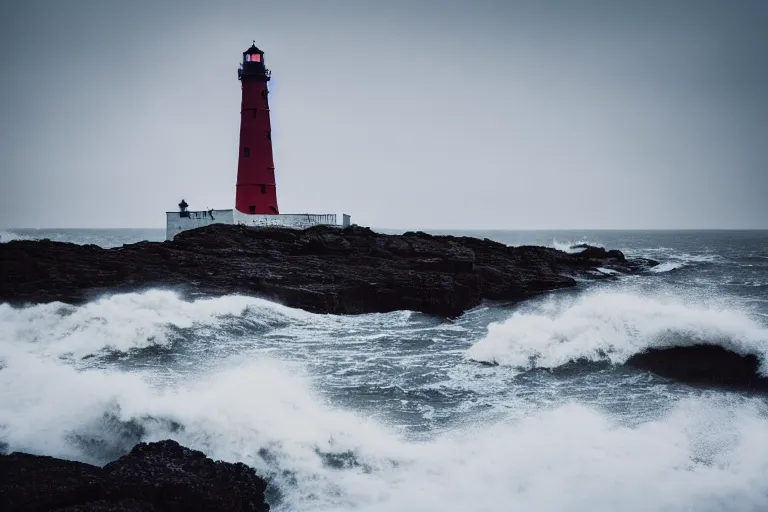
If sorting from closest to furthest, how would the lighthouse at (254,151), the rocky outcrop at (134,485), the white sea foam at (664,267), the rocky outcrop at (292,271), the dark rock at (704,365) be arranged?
the rocky outcrop at (134,485) → the dark rock at (704,365) → the rocky outcrop at (292,271) → the lighthouse at (254,151) → the white sea foam at (664,267)

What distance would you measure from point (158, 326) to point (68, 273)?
4.32 metres

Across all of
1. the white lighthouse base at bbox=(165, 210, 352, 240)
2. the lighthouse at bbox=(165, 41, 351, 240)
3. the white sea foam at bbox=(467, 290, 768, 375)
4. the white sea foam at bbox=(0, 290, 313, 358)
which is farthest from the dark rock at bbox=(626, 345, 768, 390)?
the lighthouse at bbox=(165, 41, 351, 240)

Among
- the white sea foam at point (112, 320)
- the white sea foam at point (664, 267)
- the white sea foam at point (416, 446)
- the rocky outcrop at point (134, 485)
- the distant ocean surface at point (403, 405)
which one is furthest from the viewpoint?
the white sea foam at point (664, 267)

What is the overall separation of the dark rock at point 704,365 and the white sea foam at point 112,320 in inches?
310

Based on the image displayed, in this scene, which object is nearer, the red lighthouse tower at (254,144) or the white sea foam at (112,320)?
the white sea foam at (112,320)

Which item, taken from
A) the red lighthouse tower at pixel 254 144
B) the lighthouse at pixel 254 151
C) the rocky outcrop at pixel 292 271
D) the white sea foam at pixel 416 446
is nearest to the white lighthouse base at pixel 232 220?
the lighthouse at pixel 254 151

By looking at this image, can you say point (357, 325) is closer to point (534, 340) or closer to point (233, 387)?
point (534, 340)

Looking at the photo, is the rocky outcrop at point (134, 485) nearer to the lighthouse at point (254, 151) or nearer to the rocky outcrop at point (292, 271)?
the rocky outcrop at point (292, 271)

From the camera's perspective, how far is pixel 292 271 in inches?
667

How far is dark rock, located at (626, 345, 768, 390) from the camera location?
959cm

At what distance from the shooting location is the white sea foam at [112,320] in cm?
1106

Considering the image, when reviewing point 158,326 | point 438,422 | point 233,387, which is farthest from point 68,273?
point 438,422

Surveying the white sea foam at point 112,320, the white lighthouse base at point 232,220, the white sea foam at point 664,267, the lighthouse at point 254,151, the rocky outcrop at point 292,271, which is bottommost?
the white sea foam at point 664,267

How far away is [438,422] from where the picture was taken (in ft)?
25.8
